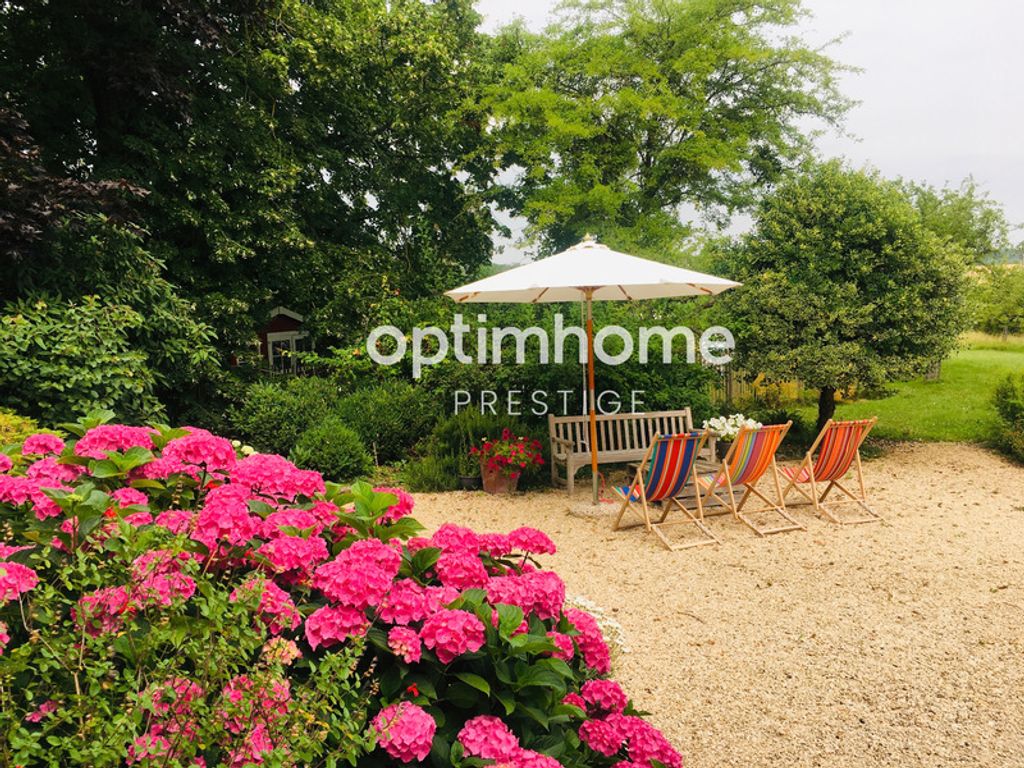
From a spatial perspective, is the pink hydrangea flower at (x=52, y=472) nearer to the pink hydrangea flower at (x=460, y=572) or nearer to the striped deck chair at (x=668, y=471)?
the pink hydrangea flower at (x=460, y=572)

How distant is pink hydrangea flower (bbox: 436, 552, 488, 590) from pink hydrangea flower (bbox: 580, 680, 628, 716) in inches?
20.8

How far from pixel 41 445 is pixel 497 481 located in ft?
19.3

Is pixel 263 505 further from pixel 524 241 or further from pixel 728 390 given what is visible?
pixel 524 241

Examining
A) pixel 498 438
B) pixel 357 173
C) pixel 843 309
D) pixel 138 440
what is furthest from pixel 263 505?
pixel 357 173

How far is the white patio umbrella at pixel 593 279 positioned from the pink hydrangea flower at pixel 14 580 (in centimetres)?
501

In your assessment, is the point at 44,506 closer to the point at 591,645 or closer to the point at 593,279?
the point at 591,645

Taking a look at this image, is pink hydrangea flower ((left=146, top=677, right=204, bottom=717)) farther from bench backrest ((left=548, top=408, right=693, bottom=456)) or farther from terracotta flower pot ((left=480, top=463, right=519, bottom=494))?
bench backrest ((left=548, top=408, right=693, bottom=456))

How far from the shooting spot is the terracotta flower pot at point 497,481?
7.95 m

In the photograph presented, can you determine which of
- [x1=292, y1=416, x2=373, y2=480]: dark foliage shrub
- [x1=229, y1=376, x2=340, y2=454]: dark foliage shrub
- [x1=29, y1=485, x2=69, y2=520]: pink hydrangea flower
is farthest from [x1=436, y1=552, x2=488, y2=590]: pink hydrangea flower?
[x1=229, y1=376, x2=340, y2=454]: dark foliage shrub

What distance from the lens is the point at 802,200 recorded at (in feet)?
33.9

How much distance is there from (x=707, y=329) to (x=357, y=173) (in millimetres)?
9848

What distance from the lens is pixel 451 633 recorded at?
1.72m

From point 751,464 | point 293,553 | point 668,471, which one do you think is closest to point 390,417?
point 668,471

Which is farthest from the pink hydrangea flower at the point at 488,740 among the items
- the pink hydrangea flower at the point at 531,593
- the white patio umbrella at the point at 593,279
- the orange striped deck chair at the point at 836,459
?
the orange striped deck chair at the point at 836,459
